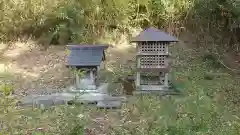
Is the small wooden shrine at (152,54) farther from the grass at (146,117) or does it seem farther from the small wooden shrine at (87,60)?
the small wooden shrine at (87,60)

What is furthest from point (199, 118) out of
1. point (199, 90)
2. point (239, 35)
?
point (239, 35)

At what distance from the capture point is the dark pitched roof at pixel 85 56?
5609 millimetres

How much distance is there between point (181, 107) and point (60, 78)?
2.59 meters

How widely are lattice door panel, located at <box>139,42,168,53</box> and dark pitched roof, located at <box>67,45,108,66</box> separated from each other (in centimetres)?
69

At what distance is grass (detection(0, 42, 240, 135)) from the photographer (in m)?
4.27

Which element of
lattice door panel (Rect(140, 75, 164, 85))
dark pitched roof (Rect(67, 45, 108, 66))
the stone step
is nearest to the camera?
the stone step

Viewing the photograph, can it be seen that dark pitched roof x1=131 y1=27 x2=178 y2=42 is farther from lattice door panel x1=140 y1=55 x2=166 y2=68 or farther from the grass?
the grass

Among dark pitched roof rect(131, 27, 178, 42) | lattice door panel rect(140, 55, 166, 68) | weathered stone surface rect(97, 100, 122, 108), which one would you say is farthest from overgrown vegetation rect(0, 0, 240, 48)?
weathered stone surface rect(97, 100, 122, 108)

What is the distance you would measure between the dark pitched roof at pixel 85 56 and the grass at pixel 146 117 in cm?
77

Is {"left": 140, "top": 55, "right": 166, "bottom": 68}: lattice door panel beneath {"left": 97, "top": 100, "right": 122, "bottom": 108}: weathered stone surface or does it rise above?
above

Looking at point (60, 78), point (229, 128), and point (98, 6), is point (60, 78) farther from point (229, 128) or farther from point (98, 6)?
point (229, 128)

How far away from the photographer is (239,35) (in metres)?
7.95

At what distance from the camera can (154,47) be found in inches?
227

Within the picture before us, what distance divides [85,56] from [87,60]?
0.33 feet
